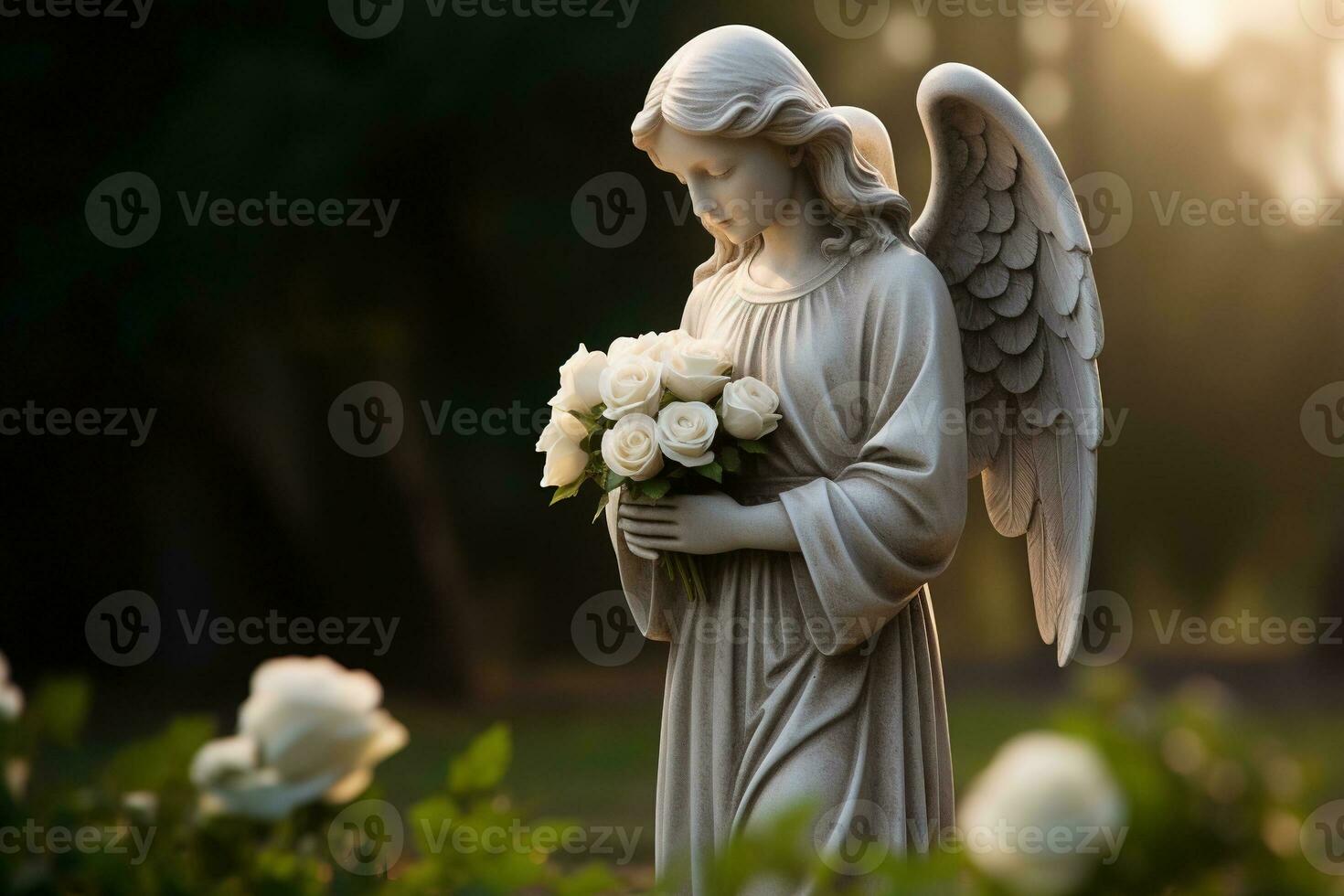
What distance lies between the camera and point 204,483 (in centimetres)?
1062

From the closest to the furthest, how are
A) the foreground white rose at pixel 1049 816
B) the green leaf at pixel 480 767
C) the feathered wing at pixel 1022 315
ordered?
the foreground white rose at pixel 1049 816
the green leaf at pixel 480 767
the feathered wing at pixel 1022 315

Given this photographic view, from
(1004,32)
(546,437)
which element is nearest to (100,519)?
(1004,32)

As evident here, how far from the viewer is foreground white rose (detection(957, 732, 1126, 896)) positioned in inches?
29.6

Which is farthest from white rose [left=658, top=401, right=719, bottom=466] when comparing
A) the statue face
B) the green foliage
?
the green foliage

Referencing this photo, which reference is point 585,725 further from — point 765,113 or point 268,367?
point 765,113

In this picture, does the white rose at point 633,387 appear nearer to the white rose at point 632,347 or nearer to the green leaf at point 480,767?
the white rose at point 632,347

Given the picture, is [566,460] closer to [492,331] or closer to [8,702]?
[8,702]

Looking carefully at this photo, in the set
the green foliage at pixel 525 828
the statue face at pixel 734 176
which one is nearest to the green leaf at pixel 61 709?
the green foliage at pixel 525 828

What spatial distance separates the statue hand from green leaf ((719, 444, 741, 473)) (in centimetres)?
7

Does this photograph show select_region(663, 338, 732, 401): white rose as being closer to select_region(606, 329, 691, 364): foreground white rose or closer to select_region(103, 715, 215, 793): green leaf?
select_region(606, 329, 691, 364): foreground white rose

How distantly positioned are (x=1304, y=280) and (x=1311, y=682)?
3.39 m

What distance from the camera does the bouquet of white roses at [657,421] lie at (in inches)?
102

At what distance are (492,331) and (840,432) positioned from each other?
8.48m

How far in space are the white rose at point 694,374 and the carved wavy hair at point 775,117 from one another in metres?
0.33
